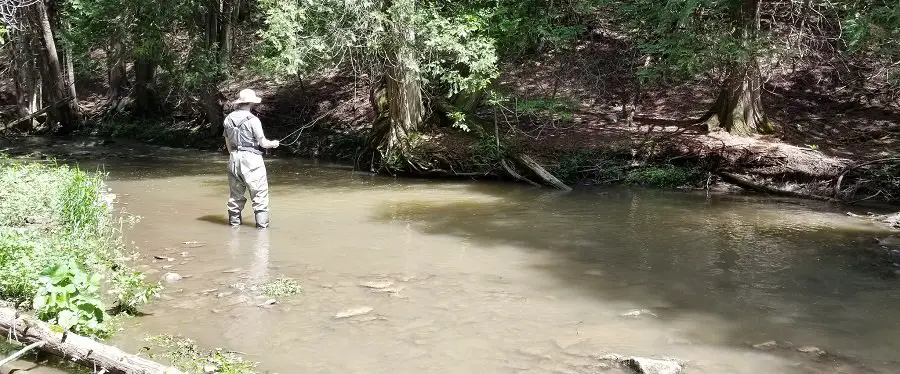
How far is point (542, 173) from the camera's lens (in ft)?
46.8

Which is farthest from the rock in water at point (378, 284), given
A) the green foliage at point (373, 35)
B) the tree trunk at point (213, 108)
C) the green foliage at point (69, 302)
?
the tree trunk at point (213, 108)

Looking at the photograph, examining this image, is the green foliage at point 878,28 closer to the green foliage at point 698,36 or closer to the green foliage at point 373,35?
the green foliage at point 698,36

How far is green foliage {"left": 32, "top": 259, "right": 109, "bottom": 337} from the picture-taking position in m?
4.55

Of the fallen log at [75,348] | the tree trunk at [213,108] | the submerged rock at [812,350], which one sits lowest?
the submerged rock at [812,350]

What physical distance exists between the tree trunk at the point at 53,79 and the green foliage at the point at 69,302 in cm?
2073

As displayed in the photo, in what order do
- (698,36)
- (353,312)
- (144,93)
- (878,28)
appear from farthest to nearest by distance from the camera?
(144,93) → (698,36) → (878,28) → (353,312)

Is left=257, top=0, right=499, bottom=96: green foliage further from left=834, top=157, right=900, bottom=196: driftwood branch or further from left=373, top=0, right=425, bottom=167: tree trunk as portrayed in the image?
left=834, top=157, right=900, bottom=196: driftwood branch

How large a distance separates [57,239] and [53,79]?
2042 cm

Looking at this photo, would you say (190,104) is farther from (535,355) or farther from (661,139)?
(535,355)

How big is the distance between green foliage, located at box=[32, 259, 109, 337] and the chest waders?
4.27 metres

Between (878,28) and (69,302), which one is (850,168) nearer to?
(878,28)

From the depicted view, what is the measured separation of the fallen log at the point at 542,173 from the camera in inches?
547

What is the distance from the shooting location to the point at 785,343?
5.01 metres

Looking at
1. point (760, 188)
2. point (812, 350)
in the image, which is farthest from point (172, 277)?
point (760, 188)
